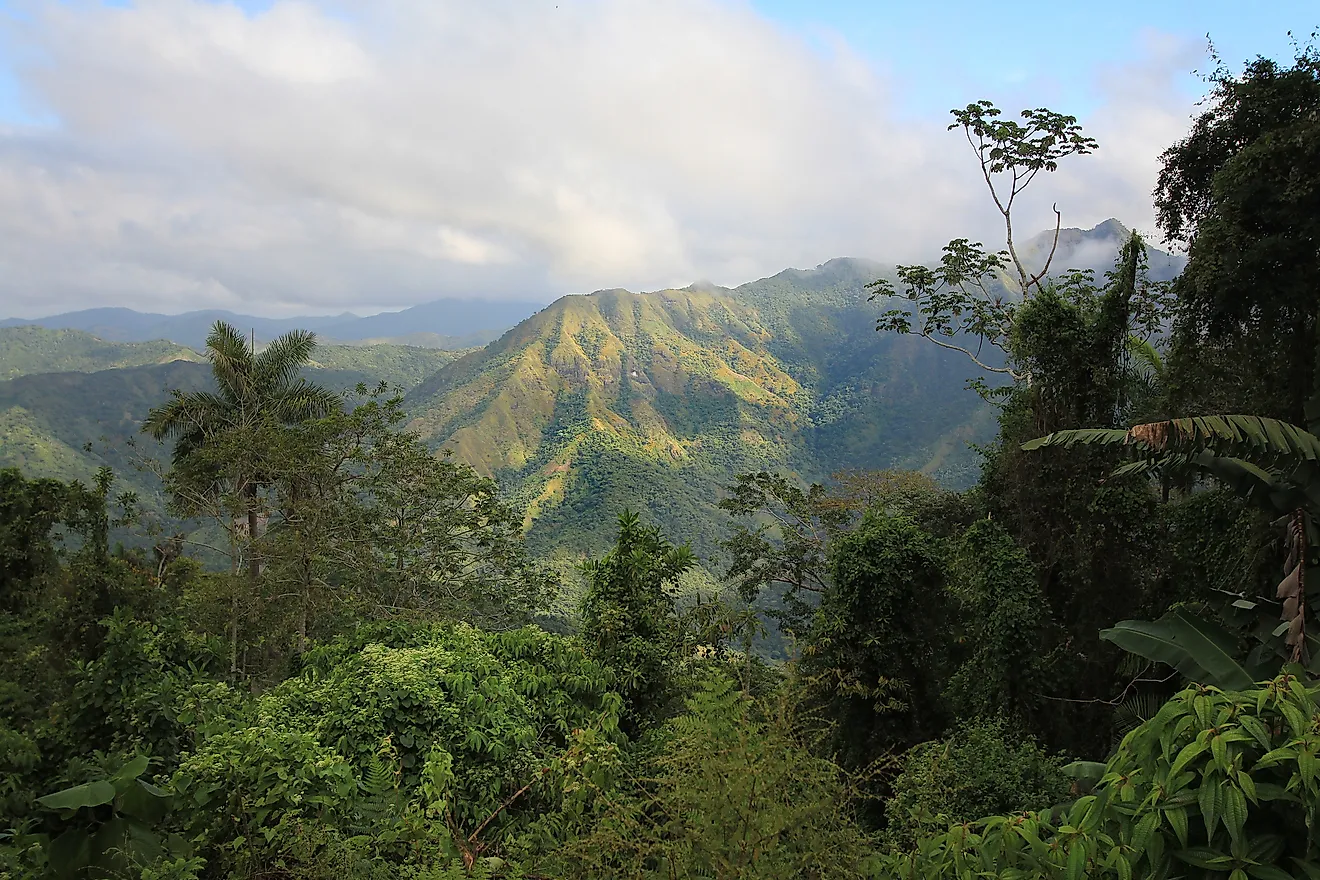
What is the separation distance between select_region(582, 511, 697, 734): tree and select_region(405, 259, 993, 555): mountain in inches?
1925

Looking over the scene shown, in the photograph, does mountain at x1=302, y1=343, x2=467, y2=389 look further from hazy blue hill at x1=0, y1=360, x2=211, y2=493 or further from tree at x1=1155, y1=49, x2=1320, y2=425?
tree at x1=1155, y1=49, x2=1320, y2=425

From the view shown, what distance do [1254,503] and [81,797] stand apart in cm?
625

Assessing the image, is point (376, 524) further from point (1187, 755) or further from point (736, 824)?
point (1187, 755)

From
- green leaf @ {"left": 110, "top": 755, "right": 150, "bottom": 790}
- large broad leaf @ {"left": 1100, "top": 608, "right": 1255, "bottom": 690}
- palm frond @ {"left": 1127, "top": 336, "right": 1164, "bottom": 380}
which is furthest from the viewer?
palm frond @ {"left": 1127, "top": 336, "right": 1164, "bottom": 380}

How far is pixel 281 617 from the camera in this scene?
1272 centimetres

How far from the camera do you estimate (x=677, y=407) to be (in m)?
97.6

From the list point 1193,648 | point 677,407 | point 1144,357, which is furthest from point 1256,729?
point 677,407

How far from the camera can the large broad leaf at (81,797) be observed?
263cm

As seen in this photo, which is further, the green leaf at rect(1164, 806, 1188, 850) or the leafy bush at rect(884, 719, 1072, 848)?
the leafy bush at rect(884, 719, 1072, 848)

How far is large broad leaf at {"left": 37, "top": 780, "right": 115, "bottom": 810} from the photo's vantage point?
2.63m

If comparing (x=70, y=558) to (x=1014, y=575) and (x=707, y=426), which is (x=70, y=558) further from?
(x=707, y=426)

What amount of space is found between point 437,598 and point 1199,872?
13130mm

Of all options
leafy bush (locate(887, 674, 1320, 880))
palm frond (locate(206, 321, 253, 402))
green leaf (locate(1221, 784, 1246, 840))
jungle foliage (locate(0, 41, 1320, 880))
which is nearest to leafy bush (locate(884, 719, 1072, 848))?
jungle foliage (locate(0, 41, 1320, 880))

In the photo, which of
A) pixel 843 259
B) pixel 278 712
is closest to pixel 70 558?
pixel 278 712
